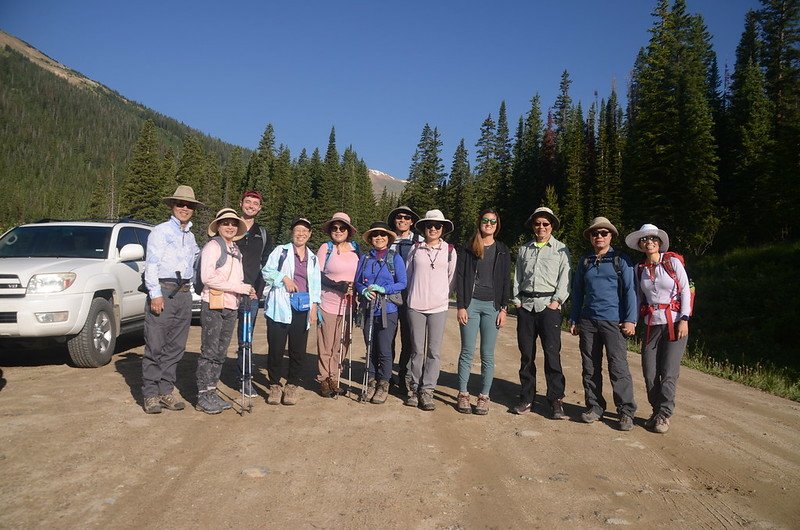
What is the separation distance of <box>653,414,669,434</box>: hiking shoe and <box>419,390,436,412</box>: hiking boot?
240 centimetres

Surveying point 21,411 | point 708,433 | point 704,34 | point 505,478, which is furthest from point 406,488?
point 704,34

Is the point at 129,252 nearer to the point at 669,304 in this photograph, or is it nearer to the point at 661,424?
the point at 669,304

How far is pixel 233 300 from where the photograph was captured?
222 inches

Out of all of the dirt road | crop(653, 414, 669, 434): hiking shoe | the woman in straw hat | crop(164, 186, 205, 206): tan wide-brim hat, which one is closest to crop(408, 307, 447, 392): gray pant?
the dirt road

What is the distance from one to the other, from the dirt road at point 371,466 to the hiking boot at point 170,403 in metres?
0.12

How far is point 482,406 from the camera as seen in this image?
5.84 metres

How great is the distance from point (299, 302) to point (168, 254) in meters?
1.52

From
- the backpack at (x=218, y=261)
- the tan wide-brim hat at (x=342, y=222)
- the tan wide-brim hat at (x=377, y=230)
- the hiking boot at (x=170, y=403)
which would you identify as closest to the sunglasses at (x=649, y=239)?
the tan wide-brim hat at (x=377, y=230)

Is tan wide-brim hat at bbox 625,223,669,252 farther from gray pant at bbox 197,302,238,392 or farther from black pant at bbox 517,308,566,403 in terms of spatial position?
gray pant at bbox 197,302,238,392

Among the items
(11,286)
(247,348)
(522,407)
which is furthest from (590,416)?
(11,286)

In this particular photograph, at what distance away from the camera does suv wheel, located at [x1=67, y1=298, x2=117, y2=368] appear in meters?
6.97

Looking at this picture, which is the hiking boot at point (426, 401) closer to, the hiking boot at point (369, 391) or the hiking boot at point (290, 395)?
the hiking boot at point (369, 391)

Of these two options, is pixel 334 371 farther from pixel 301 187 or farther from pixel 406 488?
pixel 301 187

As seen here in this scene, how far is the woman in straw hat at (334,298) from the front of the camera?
20.6 feet
